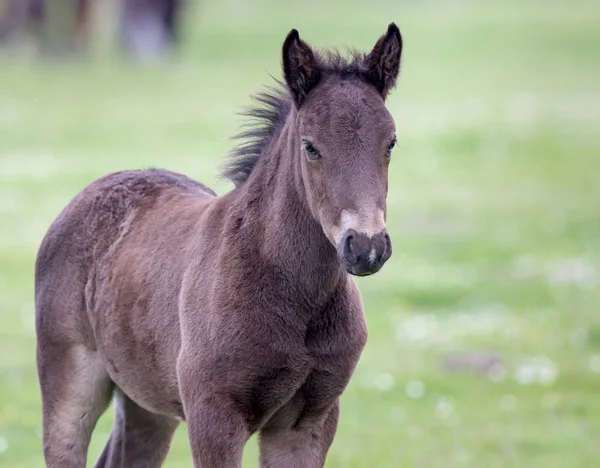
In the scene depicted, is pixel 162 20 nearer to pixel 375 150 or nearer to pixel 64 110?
pixel 64 110

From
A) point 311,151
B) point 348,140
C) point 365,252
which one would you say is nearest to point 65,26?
point 311,151

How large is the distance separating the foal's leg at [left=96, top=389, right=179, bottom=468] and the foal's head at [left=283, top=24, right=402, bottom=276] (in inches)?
68.9

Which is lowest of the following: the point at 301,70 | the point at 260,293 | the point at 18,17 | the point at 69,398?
the point at 18,17

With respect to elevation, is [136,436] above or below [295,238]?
below

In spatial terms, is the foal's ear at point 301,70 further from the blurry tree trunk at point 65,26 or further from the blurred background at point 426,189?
the blurry tree trunk at point 65,26

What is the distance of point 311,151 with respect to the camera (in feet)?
16.0

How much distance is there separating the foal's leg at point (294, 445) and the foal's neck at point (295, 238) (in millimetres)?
577

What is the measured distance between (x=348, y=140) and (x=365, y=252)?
530 mm

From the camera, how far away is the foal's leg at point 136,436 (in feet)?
20.1

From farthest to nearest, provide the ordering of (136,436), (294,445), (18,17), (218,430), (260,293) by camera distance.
Result: (18,17) → (136,436) → (294,445) → (260,293) → (218,430)

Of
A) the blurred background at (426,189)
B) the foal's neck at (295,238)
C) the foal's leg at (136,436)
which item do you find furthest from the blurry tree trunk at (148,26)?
the foal's neck at (295,238)

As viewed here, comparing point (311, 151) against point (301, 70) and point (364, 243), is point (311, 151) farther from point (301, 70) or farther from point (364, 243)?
point (364, 243)

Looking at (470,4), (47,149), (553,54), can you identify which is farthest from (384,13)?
(47,149)

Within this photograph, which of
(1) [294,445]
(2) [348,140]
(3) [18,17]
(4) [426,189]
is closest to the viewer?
(2) [348,140]
